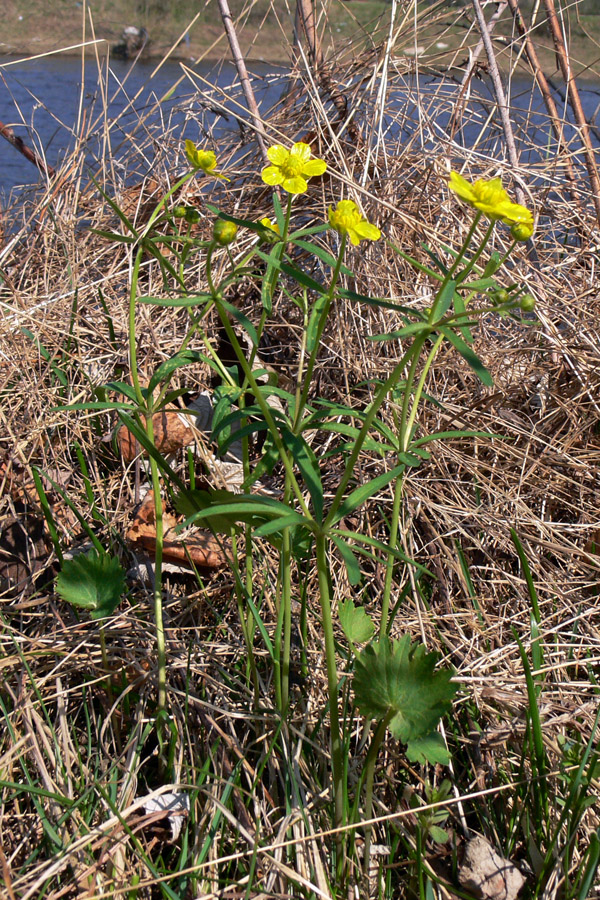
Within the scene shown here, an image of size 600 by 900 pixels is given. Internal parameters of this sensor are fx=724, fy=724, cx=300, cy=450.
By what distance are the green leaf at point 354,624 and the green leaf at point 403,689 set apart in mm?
149

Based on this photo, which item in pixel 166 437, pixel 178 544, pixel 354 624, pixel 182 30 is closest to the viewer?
pixel 354 624

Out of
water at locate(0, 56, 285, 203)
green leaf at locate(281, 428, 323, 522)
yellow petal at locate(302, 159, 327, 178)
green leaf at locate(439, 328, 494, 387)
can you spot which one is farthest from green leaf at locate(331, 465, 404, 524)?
water at locate(0, 56, 285, 203)

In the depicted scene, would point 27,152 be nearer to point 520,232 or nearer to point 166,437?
point 166,437

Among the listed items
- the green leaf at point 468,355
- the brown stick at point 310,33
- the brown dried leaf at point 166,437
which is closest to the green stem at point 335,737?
the green leaf at point 468,355

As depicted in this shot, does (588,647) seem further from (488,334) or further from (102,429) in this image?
(102,429)

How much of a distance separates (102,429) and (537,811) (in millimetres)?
1099

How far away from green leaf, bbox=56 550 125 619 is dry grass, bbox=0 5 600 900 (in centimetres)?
10

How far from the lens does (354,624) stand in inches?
42.6

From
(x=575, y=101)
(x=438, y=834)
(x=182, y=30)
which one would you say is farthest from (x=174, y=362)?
(x=182, y=30)

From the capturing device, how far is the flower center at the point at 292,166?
87cm

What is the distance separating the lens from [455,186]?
2.40 ft

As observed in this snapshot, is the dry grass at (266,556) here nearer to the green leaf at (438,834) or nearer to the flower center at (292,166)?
the green leaf at (438,834)

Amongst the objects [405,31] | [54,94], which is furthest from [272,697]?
[54,94]

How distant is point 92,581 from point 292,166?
67cm
